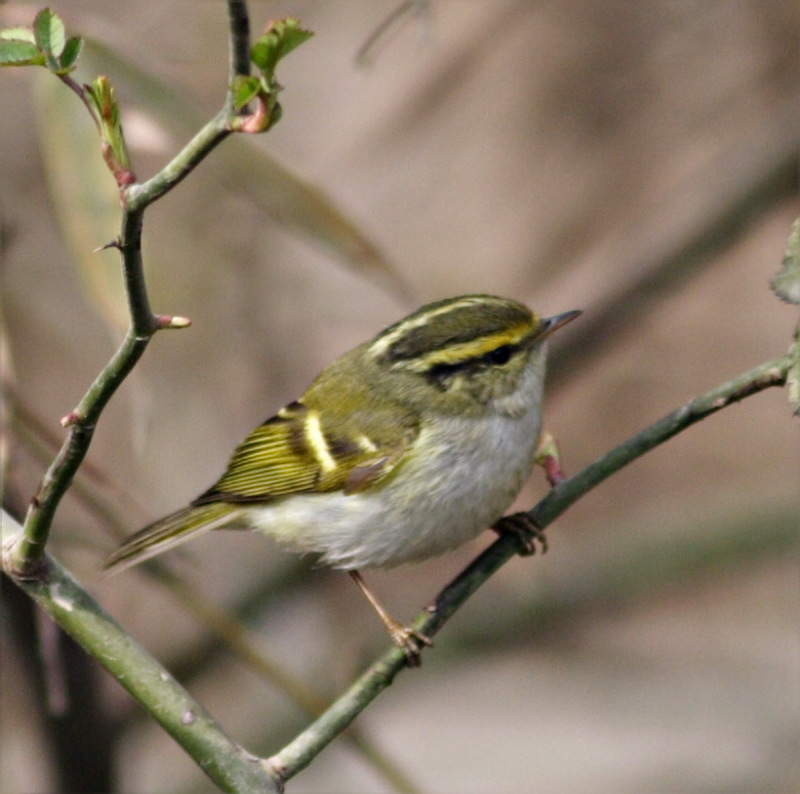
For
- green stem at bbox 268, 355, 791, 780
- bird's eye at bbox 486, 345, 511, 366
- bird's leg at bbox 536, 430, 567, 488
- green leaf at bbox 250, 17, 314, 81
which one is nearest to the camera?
green leaf at bbox 250, 17, 314, 81

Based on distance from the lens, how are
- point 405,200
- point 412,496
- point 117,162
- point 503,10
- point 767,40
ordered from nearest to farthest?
point 117,162 → point 412,496 → point 767,40 → point 503,10 → point 405,200

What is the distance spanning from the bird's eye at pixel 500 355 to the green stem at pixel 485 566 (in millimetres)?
583

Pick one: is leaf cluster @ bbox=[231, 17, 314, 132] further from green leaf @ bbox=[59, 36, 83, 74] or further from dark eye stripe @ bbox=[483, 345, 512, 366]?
dark eye stripe @ bbox=[483, 345, 512, 366]

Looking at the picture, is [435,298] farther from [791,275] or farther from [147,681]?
[791,275]

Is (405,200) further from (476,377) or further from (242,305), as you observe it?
(476,377)

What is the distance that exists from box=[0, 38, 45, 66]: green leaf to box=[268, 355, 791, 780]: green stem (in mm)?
979

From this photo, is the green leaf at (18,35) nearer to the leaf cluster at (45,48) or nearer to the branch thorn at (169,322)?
the leaf cluster at (45,48)

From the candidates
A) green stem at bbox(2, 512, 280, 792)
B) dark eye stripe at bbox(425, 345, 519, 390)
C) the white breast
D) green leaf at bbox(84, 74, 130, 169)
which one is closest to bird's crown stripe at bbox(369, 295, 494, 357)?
dark eye stripe at bbox(425, 345, 519, 390)

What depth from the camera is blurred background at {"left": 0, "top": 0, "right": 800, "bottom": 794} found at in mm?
2738

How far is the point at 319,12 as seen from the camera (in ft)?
15.8

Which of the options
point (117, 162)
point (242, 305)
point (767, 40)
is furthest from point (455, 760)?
point (117, 162)

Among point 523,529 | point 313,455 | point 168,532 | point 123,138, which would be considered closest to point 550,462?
point 523,529

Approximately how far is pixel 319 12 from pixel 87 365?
177 centimetres

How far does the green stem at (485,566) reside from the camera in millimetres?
1656
